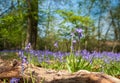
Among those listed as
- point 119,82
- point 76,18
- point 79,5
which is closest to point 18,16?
point 76,18

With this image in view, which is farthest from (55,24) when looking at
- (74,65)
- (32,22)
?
(74,65)

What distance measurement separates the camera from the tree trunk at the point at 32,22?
1806 centimetres

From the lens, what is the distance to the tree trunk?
18.1 m

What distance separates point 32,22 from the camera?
19.0 m

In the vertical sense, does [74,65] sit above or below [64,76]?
below

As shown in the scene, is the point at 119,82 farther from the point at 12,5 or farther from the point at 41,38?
the point at 41,38

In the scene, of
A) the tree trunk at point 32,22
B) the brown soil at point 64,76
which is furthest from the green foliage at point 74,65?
the tree trunk at point 32,22

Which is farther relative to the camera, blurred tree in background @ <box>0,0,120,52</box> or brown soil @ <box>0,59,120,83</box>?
blurred tree in background @ <box>0,0,120,52</box>

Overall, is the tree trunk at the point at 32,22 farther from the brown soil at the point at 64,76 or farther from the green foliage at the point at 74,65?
the brown soil at the point at 64,76

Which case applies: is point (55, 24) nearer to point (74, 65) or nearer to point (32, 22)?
point (32, 22)

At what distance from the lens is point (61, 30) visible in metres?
23.1

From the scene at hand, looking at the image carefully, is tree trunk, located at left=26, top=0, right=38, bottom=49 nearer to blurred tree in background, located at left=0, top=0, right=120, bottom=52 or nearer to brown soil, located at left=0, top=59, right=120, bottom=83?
blurred tree in background, located at left=0, top=0, right=120, bottom=52

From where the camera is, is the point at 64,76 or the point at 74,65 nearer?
the point at 64,76

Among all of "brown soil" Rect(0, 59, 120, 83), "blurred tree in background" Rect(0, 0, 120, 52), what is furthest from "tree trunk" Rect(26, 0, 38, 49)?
"brown soil" Rect(0, 59, 120, 83)
